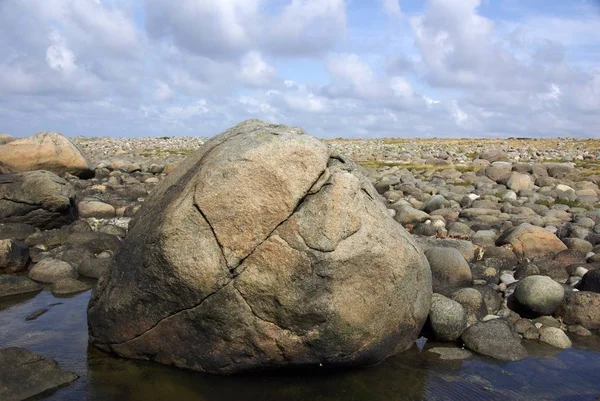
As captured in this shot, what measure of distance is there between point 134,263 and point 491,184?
2321 cm

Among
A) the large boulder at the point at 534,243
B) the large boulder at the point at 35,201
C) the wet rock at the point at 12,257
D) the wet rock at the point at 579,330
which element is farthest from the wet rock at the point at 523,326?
the large boulder at the point at 35,201

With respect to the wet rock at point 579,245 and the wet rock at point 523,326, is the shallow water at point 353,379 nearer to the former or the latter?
the wet rock at point 523,326

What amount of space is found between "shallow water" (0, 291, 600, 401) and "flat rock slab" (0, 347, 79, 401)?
0.22 meters

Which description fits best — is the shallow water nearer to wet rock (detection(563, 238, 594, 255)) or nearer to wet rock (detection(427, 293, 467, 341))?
wet rock (detection(427, 293, 467, 341))

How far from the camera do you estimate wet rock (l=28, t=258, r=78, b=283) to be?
13.7 meters

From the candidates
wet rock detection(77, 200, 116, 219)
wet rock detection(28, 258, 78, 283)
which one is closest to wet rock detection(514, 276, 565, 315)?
wet rock detection(28, 258, 78, 283)

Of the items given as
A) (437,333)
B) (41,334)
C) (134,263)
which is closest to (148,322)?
(134,263)

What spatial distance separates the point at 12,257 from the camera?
14375mm

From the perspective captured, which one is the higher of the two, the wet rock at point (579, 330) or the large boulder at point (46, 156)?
the large boulder at point (46, 156)

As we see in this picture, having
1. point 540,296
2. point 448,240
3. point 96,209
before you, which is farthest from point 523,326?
point 96,209

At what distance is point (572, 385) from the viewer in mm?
8828

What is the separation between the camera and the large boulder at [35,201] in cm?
1859

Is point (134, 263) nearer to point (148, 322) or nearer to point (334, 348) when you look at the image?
point (148, 322)

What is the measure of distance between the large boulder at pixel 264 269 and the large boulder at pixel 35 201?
1137 cm
